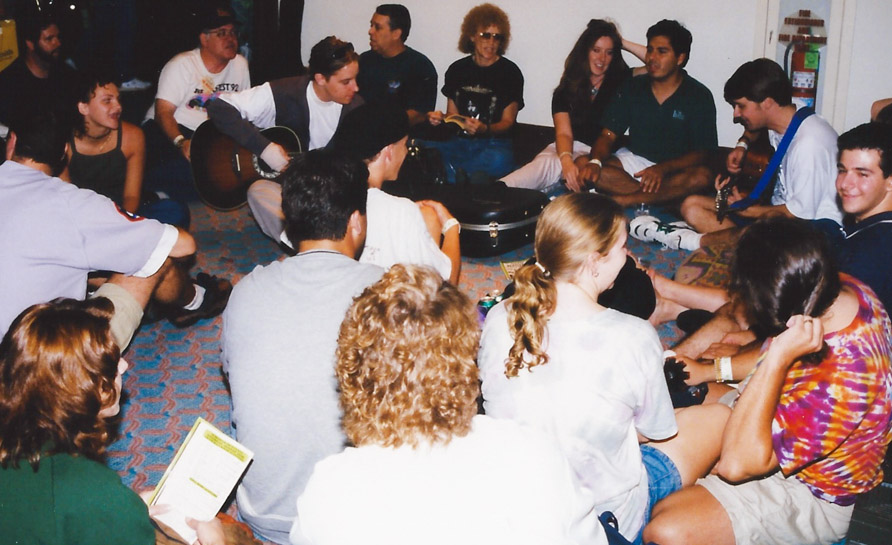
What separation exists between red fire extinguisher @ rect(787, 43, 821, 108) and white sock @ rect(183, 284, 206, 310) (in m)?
3.92

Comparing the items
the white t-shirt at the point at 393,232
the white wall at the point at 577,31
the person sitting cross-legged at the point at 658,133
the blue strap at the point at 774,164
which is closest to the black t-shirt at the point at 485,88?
the white wall at the point at 577,31

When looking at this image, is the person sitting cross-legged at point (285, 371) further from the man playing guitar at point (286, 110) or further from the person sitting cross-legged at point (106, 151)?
the man playing guitar at point (286, 110)

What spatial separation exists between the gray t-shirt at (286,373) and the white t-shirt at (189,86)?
10.9 ft

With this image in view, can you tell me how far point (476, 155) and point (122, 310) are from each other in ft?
9.36

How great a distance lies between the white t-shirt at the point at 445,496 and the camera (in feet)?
4.29

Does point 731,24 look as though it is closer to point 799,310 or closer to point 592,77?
point 592,77

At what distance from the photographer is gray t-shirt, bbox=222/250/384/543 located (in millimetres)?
1973

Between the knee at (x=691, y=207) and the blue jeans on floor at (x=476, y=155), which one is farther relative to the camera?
the blue jeans on floor at (x=476, y=155)

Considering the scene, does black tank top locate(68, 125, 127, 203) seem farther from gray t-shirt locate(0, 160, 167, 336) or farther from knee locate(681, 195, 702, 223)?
knee locate(681, 195, 702, 223)

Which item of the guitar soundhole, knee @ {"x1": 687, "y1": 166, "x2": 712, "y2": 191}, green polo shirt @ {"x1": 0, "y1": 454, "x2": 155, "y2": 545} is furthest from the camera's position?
knee @ {"x1": 687, "y1": 166, "x2": 712, "y2": 191}

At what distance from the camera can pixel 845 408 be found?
1870 millimetres

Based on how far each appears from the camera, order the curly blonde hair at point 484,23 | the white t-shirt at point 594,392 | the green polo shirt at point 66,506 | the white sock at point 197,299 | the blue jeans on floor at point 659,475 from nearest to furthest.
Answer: the green polo shirt at point 66,506 < the white t-shirt at point 594,392 < the blue jeans on floor at point 659,475 < the white sock at point 197,299 < the curly blonde hair at point 484,23

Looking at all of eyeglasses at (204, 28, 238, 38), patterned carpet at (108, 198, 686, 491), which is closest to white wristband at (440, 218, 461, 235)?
patterned carpet at (108, 198, 686, 491)

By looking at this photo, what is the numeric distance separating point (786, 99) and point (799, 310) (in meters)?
2.39
